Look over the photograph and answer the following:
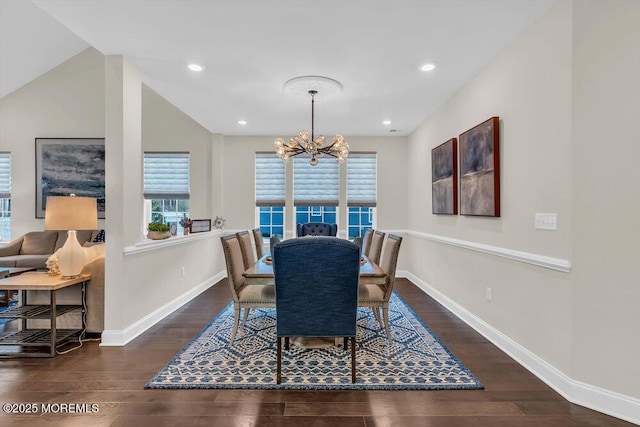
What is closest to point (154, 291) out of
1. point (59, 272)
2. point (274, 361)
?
point (59, 272)

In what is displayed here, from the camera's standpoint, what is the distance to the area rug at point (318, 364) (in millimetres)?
2299

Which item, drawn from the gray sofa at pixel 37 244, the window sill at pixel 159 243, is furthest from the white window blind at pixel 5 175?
the window sill at pixel 159 243

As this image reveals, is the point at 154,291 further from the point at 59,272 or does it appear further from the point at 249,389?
the point at 249,389

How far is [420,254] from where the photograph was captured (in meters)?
5.30

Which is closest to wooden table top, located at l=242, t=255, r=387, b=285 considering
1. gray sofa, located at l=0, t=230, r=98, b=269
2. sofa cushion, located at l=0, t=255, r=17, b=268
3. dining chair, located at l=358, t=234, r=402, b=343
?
dining chair, located at l=358, t=234, r=402, b=343

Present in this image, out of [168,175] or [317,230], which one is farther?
[168,175]

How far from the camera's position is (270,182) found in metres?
6.12

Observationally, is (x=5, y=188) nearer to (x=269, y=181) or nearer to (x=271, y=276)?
A: (x=269, y=181)

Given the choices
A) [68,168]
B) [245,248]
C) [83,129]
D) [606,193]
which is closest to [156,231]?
[245,248]

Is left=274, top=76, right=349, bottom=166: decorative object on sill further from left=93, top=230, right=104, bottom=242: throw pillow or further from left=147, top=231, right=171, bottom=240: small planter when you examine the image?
left=93, top=230, right=104, bottom=242: throw pillow

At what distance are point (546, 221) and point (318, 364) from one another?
2075mm

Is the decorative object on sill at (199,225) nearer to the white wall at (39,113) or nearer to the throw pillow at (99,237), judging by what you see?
the throw pillow at (99,237)

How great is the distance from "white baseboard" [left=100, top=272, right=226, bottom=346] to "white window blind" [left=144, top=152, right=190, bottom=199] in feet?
6.71

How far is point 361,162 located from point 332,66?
3034 millimetres
